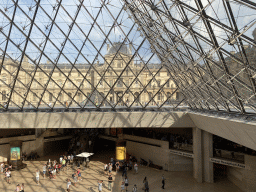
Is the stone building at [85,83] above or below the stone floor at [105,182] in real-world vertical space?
above

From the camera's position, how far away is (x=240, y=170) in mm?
15531

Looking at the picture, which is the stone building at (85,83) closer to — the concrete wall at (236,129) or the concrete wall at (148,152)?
the concrete wall at (148,152)

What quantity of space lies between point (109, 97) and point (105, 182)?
743 cm

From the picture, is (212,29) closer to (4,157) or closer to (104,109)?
(104,109)

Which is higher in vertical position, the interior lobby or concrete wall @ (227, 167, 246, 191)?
the interior lobby

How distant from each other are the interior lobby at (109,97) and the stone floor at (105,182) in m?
0.07

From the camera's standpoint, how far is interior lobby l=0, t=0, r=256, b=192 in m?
15.5

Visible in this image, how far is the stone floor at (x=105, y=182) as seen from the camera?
15.2 m

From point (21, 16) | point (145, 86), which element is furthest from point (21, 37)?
point (145, 86)

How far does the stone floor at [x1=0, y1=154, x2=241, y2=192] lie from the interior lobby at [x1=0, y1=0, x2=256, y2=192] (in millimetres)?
74

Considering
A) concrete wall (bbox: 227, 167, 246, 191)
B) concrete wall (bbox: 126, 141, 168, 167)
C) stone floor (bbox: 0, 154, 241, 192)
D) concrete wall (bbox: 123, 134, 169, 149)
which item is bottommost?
stone floor (bbox: 0, 154, 241, 192)

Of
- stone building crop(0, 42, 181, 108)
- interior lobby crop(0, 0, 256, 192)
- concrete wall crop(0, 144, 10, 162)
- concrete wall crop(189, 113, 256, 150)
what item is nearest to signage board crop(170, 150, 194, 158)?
interior lobby crop(0, 0, 256, 192)

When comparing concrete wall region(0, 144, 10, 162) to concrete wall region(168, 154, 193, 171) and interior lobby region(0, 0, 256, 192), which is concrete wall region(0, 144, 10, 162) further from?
concrete wall region(168, 154, 193, 171)

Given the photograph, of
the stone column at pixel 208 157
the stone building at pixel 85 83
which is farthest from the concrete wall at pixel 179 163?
the stone building at pixel 85 83
